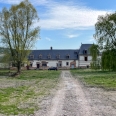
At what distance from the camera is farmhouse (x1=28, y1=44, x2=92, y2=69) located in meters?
88.5

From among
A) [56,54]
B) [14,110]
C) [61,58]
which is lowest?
[14,110]

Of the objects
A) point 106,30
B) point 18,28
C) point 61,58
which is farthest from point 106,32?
point 61,58

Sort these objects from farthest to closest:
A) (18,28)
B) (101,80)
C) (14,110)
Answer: (18,28) → (101,80) → (14,110)

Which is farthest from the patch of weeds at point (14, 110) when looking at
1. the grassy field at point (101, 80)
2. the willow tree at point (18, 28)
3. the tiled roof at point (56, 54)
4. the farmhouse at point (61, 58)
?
the tiled roof at point (56, 54)

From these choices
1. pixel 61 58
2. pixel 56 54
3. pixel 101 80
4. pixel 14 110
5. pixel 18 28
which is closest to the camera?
pixel 14 110

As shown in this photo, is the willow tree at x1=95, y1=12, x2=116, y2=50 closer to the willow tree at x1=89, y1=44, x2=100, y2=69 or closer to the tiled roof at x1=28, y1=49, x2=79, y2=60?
the willow tree at x1=89, y1=44, x2=100, y2=69

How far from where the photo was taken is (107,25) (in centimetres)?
5006

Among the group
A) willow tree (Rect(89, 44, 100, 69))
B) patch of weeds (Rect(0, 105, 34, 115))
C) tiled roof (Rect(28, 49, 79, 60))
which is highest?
tiled roof (Rect(28, 49, 79, 60))

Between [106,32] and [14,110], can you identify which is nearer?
[14,110]

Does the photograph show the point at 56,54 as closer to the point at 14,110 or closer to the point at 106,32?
the point at 106,32

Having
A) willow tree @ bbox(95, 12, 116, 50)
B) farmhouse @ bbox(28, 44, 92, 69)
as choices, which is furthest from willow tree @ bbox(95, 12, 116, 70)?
farmhouse @ bbox(28, 44, 92, 69)

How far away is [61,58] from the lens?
91.4m

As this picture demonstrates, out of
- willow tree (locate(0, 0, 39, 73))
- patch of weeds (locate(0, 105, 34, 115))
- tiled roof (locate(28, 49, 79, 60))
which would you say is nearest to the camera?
patch of weeds (locate(0, 105, 34, 115))

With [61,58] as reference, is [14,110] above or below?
below
